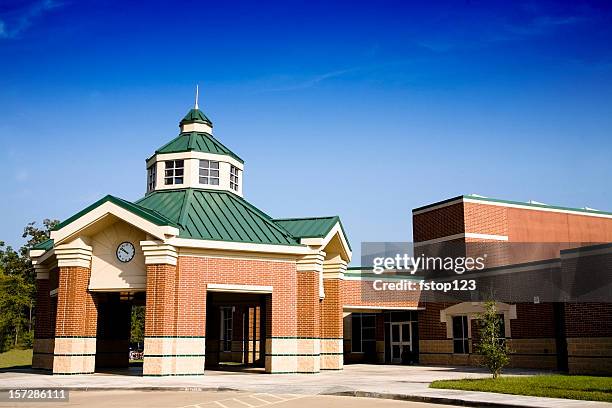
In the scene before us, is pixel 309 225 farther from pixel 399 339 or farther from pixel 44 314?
pixel 399 339

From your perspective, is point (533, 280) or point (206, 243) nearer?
point (206, 243)

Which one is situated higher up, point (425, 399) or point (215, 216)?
point (215, 216)

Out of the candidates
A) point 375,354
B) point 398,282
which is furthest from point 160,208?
point 375,354

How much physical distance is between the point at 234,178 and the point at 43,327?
11642 mm

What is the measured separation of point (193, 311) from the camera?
26.8 metres

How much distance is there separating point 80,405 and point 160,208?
567 inches

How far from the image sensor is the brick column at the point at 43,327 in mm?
30359

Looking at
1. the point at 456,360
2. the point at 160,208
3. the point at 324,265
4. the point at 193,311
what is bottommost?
the point at 456,360

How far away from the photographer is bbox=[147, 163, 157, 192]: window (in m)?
33.0

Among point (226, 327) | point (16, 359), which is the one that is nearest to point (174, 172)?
point (226, 327)

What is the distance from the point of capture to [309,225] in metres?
32.1

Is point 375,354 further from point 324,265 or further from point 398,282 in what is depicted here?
point 324,265

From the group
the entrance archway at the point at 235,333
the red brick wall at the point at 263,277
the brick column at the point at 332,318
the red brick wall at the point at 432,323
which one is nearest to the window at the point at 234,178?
the entrance archway at the point at 235,333

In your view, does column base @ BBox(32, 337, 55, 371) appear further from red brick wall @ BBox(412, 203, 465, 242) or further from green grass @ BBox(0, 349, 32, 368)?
red brick wall @ BBox(412, 203, 465, 242)
